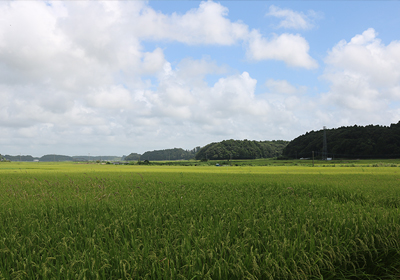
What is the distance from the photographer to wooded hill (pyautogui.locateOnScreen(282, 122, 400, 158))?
118 metres

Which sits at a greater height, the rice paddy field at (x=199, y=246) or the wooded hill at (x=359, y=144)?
the wooded hill at (x=359, y=144)

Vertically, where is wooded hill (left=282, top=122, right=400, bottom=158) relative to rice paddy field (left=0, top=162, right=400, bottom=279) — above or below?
above

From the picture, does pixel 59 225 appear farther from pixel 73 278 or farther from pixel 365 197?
pixel 365 197

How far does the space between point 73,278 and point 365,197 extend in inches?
546

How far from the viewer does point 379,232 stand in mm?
6746

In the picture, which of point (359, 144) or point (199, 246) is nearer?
point (199, 246)

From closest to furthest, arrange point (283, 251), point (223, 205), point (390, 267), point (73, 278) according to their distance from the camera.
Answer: point (73, 278) < point (283, 251) < point (390, 267) < point (223, 205)

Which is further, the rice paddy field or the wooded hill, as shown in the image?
the wooded hill

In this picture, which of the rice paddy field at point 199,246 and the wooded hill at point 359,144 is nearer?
the rice paddy field at point 199,246

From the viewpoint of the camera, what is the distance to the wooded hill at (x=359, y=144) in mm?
118125

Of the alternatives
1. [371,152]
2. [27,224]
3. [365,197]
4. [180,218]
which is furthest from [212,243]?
[371,152]

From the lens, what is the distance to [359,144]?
407 feet

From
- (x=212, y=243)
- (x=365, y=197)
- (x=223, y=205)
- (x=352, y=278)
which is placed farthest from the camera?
(x=365, y=197)

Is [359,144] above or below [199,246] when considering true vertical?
above
